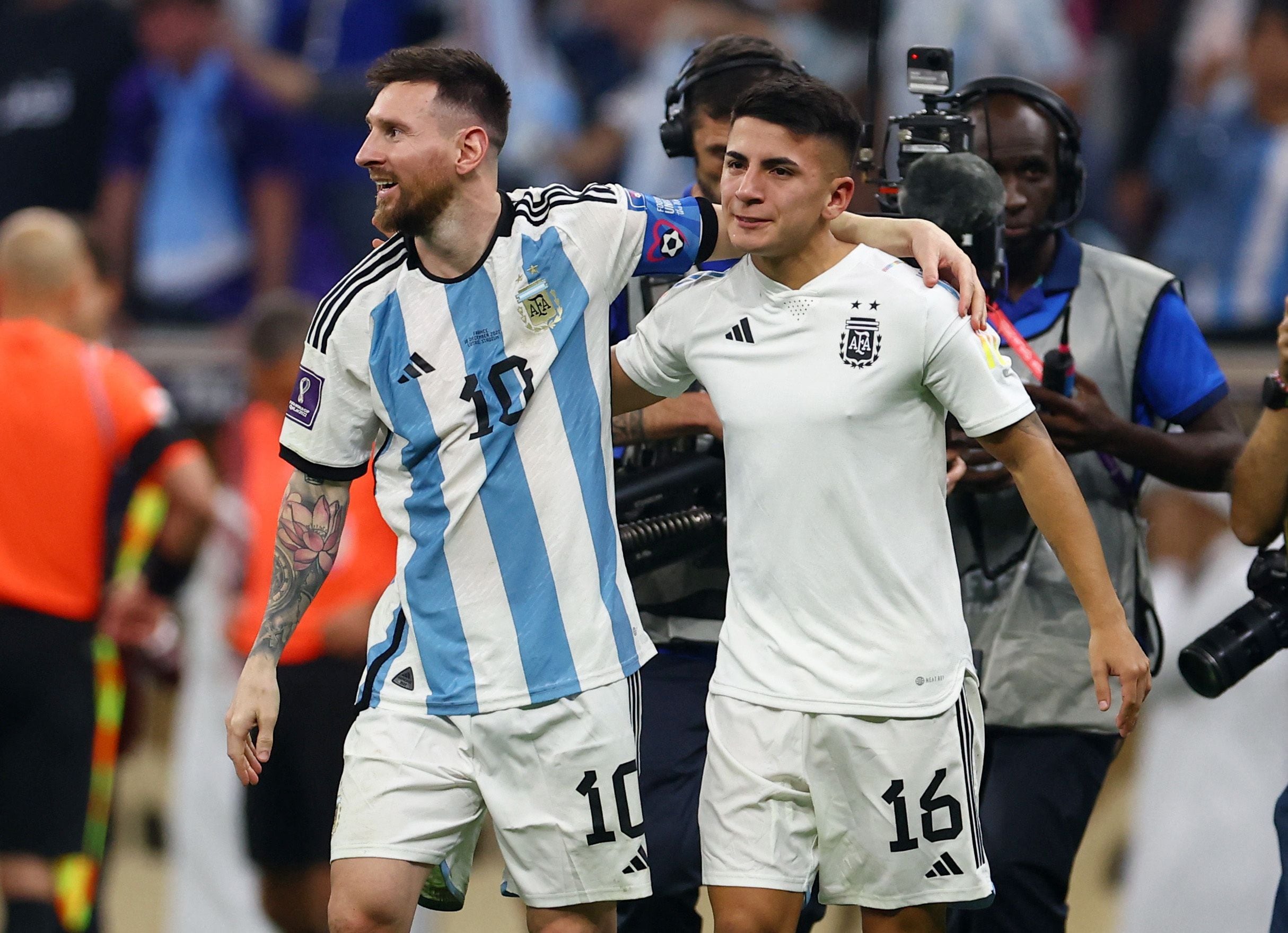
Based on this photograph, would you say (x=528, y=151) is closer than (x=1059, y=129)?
No

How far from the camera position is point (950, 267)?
3373mm

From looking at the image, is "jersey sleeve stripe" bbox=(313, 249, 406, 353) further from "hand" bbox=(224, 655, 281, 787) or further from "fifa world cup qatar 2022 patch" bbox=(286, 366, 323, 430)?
"hand" bbox=(224, 655, 281, 787)

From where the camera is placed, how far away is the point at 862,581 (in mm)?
3238

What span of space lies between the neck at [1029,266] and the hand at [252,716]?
195 cm

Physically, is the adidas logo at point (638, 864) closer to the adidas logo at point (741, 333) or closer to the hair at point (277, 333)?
the adidas logo at point (741, 333)

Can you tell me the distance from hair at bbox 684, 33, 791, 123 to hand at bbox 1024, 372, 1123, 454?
0.94m

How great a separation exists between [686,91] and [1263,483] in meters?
1.57

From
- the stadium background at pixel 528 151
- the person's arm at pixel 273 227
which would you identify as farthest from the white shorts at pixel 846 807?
the person's arm at pixel 273 227

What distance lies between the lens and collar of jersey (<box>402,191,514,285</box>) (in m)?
3.43

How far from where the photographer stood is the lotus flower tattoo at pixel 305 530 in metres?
3.49

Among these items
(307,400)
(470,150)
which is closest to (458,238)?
(470,150)

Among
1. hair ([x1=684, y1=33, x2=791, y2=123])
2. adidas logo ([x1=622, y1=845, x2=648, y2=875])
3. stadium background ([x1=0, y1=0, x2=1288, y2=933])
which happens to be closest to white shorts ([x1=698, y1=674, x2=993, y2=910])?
adidas logo ([x1=622, y1=845, x2=648, y2=875])

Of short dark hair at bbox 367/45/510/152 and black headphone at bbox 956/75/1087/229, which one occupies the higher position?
black headphone at bbox 956/75/1087/229

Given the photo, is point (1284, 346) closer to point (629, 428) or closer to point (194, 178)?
point (629, 428)
